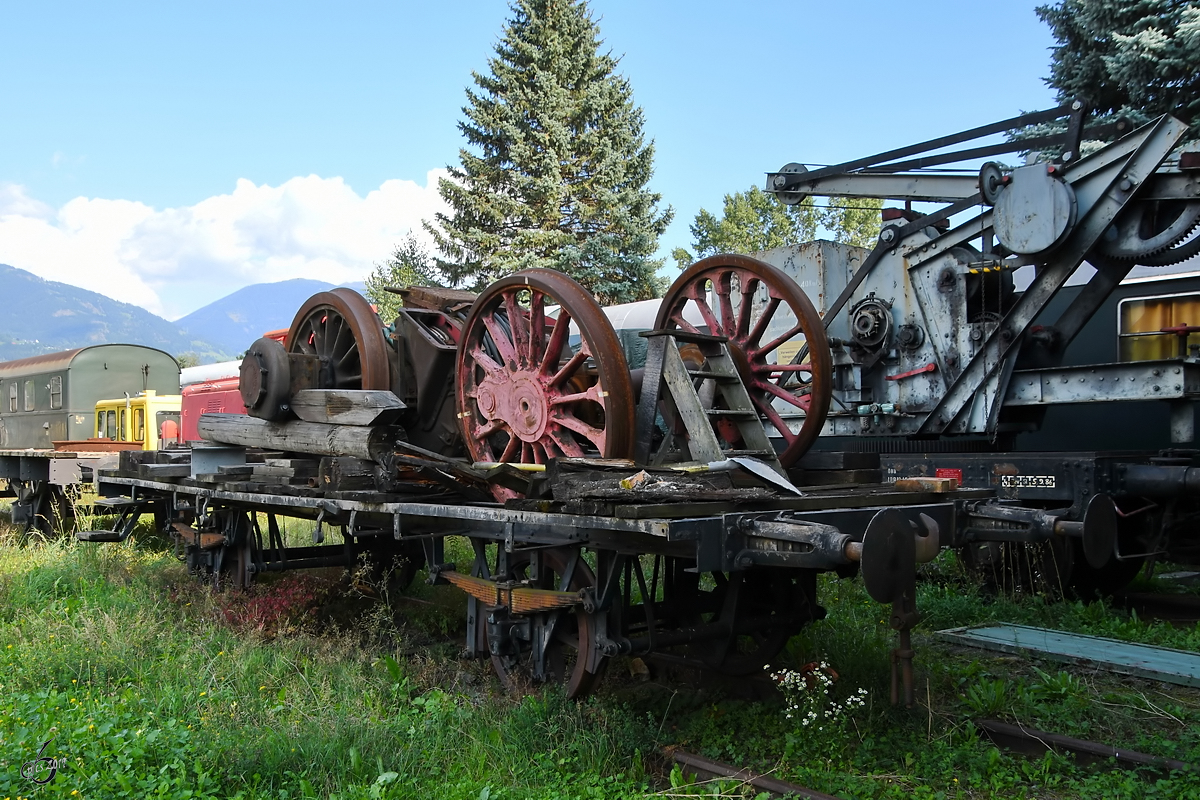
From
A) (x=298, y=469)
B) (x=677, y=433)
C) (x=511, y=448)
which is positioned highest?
(x=677, y=433)

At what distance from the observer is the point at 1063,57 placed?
49.7ft

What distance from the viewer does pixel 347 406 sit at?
21.1ft

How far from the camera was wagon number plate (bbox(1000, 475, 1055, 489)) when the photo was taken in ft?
25.1

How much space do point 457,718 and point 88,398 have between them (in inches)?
578

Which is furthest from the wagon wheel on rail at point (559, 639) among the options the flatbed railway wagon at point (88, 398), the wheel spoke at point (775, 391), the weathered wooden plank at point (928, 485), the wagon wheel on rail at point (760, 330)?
the flatbed railway wagon at point (88, 398)

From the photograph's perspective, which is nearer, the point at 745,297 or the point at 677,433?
the point at 677,433

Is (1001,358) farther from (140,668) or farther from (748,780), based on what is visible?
(140,668)

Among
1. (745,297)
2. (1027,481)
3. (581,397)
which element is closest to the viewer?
(581,397)

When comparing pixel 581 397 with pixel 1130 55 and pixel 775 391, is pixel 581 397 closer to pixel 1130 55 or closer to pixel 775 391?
pixel 775 391

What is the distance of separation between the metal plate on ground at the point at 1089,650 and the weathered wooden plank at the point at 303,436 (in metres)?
4.30

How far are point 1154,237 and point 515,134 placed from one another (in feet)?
68.6

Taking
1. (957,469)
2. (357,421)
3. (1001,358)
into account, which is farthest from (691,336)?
(1001,358)

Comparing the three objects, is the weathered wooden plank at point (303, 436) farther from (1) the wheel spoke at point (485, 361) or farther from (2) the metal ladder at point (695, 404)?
(2) the metal ladder at point (695, 404)

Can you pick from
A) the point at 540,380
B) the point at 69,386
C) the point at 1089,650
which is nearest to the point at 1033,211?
the point at 1089,650
